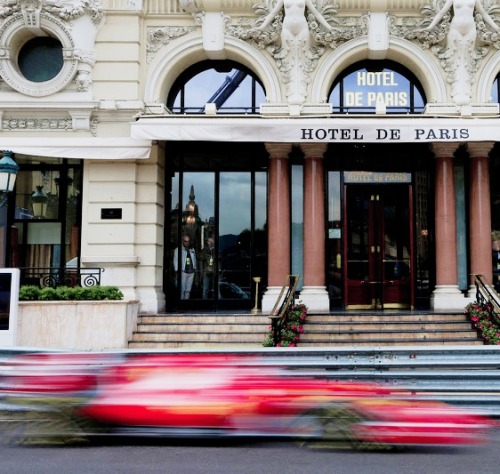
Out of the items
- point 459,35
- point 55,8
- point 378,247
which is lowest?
point 378,247

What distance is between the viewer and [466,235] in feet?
48.2

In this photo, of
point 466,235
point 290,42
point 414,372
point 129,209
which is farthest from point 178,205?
point 414,372

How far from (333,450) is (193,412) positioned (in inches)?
60.9

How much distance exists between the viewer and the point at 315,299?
13617mm

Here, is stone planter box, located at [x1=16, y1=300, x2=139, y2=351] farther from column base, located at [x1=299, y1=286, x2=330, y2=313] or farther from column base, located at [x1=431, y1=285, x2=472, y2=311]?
column base, located at [x1=431, y1=285, x2=472, y2=311]

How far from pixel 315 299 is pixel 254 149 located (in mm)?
4420

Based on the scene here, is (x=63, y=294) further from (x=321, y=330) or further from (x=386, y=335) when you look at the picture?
(x=386, y=335)

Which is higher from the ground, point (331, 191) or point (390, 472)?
point (331, 191)

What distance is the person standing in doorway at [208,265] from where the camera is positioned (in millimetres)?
14891

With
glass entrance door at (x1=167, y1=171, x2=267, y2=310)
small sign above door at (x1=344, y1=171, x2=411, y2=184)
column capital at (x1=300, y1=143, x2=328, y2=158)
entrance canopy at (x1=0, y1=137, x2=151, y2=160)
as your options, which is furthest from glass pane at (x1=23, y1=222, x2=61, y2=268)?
small sign above door at (x1=344, y1=171, x2=411, y2=184)

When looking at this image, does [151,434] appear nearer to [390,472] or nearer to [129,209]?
[390,472]

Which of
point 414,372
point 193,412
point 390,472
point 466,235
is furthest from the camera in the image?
point 466,235

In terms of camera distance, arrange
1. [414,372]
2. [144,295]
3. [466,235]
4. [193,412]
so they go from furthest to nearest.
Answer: [466,235]
[144,295]
[414,372]
[193,412]

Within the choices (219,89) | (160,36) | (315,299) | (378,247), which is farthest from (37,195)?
(378,247)
